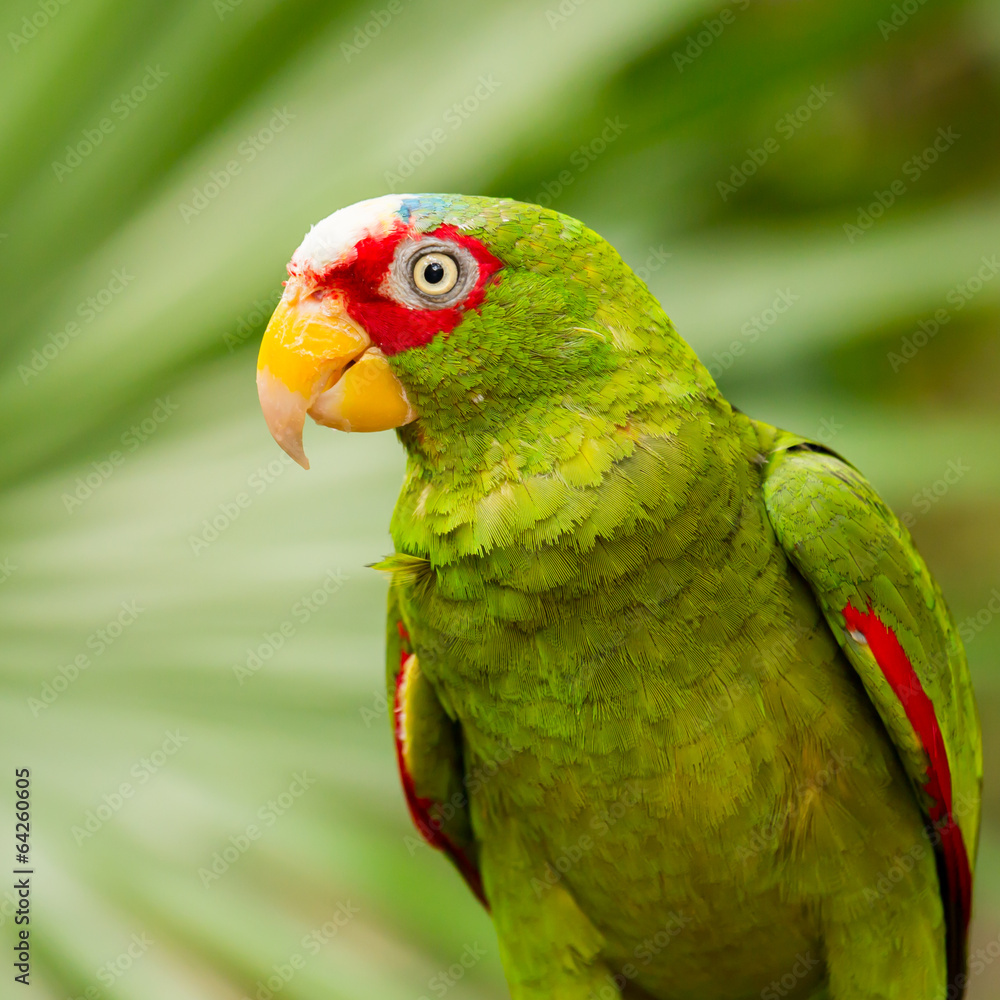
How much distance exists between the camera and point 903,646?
4.42 feet

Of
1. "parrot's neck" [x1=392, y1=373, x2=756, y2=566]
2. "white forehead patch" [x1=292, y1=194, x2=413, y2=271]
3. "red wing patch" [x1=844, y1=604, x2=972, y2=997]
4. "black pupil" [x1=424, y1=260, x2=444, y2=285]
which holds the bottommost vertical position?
"red wing patch" [x1=844, y1=604, x2=972, y2=997]

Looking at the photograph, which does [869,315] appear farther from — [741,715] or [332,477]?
[332,477]

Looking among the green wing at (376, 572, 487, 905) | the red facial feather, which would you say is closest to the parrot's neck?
the red facial feather

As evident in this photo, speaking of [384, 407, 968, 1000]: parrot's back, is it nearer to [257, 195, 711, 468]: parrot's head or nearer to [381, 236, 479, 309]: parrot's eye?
[257, 195, 711, 468]: parrot's head

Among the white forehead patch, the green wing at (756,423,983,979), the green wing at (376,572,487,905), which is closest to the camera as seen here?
the white forehead patch

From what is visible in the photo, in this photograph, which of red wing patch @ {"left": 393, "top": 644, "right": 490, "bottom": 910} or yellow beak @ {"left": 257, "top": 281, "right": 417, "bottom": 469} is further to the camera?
red wing patch @ {"left": 393, "top": 644, "right": 490, "bottom": 910}

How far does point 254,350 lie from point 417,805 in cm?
76

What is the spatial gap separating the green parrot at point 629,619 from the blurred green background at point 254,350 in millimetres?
162

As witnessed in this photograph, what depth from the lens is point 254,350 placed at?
146 cm

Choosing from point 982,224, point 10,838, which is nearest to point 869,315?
point 982,224

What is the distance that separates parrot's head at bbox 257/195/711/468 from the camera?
3.84 feet

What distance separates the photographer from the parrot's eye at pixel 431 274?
1170mm

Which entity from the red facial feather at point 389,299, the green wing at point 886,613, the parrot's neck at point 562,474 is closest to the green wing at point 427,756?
the parrot's neck at point 562,474

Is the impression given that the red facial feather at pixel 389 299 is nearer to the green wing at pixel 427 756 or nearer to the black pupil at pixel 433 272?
the black pupil at pixel 433 272
